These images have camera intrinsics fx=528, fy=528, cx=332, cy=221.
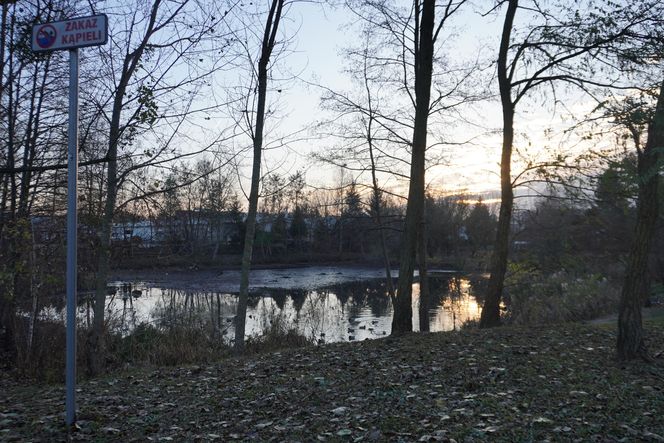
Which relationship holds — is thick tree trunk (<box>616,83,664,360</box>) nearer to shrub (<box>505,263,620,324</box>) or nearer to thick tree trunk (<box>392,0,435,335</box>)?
thick tree trunk (<box>392,0,435,335</box>)

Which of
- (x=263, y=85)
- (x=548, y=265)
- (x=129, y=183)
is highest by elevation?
(x=263, y=85)

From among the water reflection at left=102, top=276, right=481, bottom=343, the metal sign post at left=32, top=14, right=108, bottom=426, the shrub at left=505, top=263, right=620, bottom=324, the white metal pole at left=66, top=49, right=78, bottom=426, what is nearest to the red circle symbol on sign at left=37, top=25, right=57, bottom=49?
the metal sign post at left=32, top=14, right=108, bottom=426

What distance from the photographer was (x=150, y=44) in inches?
331

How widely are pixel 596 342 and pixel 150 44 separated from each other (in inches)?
337

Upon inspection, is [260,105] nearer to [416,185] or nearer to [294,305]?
[416,185]

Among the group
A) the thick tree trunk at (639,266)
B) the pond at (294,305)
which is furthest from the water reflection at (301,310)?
the thick tree trunk at (639,266)

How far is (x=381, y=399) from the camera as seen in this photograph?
210 inches

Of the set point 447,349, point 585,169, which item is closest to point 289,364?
point 447,349

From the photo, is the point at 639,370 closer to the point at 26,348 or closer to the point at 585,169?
the point at 585,169

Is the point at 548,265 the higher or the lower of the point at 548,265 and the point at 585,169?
the lower

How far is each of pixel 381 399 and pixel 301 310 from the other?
55.4ft

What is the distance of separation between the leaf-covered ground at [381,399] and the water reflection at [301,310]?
6703 millimetres

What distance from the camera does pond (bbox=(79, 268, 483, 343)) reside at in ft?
53.1

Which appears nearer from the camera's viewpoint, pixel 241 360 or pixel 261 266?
pixel 241 360
